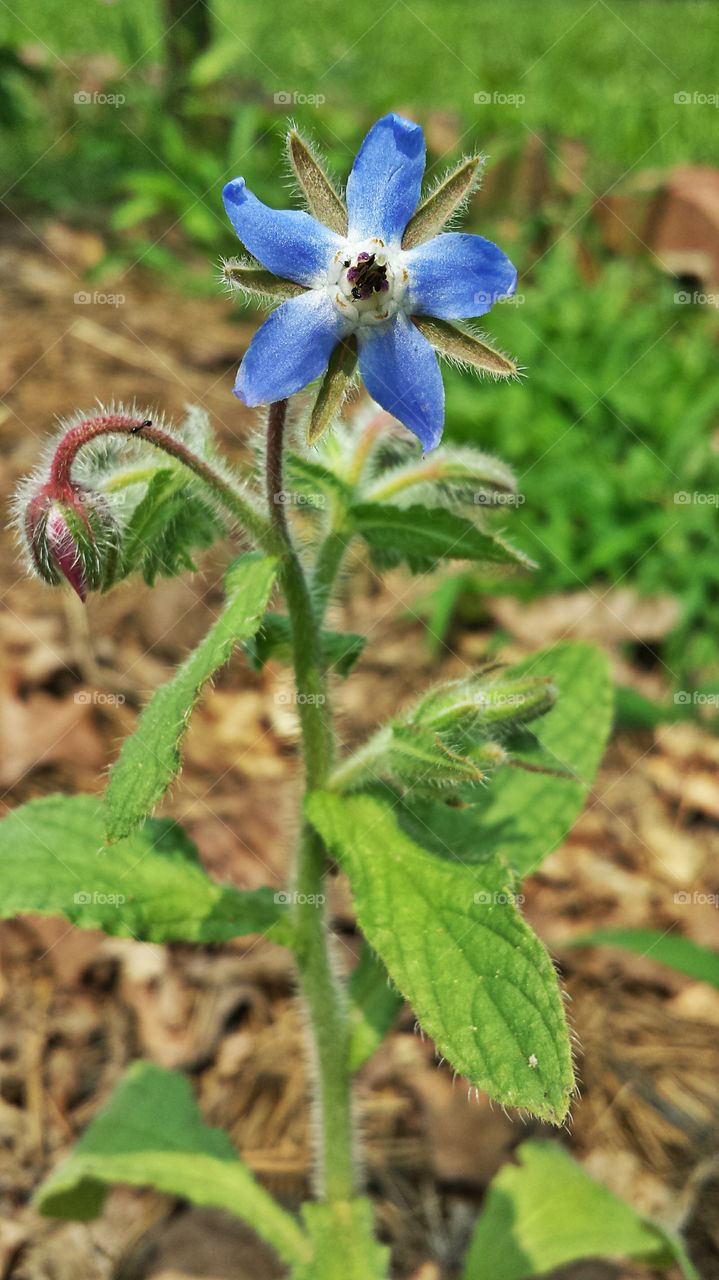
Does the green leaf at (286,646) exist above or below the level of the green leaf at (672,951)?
above

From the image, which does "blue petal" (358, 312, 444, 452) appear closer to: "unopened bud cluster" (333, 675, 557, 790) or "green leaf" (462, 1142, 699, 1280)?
"unopened bud cluster" (333, 675, 557, 790)

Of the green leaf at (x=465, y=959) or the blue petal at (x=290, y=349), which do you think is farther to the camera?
the green leaf at (x=465, y=959)

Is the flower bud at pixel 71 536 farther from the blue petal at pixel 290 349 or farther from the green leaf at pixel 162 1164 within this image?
the green leaf at pixel 162 1164

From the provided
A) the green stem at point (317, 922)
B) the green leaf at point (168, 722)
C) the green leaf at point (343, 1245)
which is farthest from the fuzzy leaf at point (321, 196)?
the green leaf at point (343, 1245)

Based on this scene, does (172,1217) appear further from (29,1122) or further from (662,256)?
(662,256)

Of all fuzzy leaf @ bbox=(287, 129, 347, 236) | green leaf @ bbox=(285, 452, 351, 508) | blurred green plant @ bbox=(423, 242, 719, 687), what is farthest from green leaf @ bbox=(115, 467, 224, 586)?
blurred green plant @ bbox=(423, 242, 719, 687)

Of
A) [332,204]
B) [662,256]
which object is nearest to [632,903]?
[332,204]

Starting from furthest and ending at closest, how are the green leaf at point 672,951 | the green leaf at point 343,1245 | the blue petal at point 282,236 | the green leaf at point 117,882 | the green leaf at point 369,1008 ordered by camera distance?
1. the green leaf at point 672,951
2. the green leaf at point 369,1008
3. the green leaf at point 343,1245
4. the green leaf at point 117,882
5. the blue petal at point 282,236
